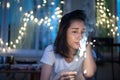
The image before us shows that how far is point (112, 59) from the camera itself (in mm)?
3891

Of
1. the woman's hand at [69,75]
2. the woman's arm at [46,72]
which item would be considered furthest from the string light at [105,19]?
the woman's hand at [69,75]

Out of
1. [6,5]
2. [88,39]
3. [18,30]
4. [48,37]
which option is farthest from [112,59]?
[88,39]

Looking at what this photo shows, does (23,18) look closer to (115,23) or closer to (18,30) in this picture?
(18,30)

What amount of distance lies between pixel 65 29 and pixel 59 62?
0.58 feet

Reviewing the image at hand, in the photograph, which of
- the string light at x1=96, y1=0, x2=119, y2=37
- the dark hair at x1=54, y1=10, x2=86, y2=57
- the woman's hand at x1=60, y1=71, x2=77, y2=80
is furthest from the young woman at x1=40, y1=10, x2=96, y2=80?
the string light at x1=96, y1=0, x2=119, y2=37

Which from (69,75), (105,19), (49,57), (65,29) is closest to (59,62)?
(49,57)

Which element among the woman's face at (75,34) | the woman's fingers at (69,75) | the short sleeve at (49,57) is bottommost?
the woman's fingers at (69,75)

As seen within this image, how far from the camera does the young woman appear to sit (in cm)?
107

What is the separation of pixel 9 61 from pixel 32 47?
75cm

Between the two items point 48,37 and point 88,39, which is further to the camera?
point 48,37

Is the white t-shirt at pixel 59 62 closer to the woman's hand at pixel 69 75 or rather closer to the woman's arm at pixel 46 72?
the woman's arm at pixel 46 72

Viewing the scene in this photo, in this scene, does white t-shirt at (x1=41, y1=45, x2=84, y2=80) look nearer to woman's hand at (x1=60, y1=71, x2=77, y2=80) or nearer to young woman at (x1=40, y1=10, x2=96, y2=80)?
young woman at (x1=40, y1=10, x2=96, y2=80)

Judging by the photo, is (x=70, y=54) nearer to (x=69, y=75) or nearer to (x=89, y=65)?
(x=89, y=65)

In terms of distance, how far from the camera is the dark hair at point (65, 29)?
112cm
